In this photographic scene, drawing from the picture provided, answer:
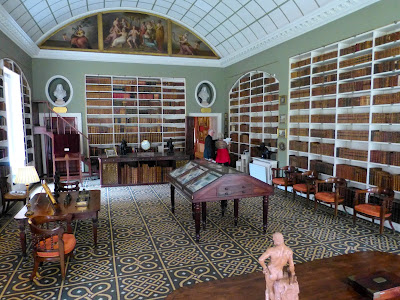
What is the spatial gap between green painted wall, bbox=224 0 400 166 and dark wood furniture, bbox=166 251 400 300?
4679mm

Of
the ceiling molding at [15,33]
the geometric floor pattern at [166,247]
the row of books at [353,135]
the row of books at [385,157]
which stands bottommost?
the geometric floor pattern at [166,247]

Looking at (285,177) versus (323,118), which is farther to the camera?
(285,177)

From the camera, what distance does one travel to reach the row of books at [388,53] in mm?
5379

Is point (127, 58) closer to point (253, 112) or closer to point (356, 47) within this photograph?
point (253, 112)

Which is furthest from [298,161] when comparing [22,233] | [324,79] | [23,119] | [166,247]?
[23,119]

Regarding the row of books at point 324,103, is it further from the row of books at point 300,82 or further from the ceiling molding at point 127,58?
the ceiling molding at point 127,58

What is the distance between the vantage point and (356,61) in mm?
6250

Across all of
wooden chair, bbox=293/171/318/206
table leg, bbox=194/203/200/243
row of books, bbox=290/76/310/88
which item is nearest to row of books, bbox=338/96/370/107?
row of books, bbox=290/76/310/88

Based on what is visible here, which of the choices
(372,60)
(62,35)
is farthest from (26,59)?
(372,60)

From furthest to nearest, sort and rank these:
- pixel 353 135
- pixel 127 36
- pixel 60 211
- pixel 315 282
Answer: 1. pixel 127 36
2. pixel 353 135
3. pixel 60 211
4. pixel 315 282

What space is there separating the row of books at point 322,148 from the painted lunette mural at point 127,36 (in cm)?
659

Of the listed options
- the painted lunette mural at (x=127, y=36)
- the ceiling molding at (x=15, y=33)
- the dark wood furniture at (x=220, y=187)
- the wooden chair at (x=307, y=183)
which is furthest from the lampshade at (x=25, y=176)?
the painted lunette mural at (x=127, y=36)

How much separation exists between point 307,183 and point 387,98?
2.36m

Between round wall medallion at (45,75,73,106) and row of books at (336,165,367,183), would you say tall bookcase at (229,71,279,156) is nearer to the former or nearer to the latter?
row of books at (336,165,367,183)
